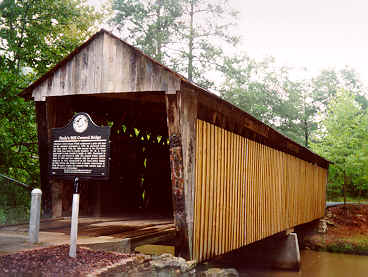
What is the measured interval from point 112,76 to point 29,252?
10.8ft

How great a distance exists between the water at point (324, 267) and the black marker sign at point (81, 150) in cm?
780

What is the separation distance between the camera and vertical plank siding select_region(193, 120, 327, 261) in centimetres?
690

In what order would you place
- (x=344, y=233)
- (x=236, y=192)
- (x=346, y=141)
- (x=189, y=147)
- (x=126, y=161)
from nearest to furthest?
1. (x=189, y=147)
2. (x=236, y=192)
3. (x=126, y=161)
4. (x=344, y=233)
5. (x=346, y=141)

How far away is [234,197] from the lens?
8.27m

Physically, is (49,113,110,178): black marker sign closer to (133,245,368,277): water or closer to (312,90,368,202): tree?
(133,245,368,277): water

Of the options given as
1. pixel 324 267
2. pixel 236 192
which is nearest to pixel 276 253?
pixel 324 267

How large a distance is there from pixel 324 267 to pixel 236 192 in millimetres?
6400

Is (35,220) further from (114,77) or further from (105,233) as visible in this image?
(114,77)

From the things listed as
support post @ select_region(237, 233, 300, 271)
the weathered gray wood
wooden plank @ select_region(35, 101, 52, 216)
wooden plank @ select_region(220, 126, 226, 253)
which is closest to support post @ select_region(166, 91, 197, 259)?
the weathered gray wood

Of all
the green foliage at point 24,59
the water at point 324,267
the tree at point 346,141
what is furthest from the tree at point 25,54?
the tree at point 346,141

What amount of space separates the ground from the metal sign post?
13.6m

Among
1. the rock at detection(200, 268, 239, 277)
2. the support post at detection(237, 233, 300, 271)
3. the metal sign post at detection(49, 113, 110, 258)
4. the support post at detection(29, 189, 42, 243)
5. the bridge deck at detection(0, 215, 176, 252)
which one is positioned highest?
the metal sign post at detection(49, 113, 110, 258)

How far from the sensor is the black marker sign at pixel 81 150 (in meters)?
4.96

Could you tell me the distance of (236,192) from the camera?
8.35m
